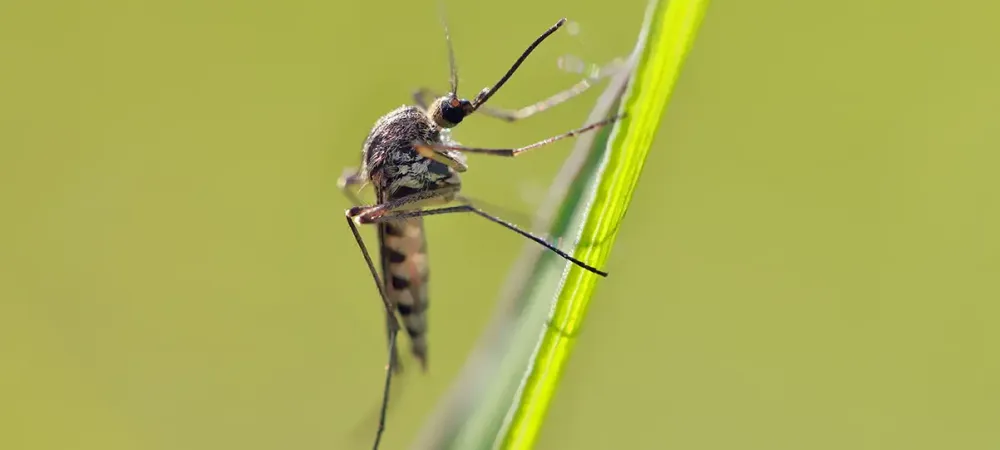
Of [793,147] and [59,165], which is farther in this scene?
[59,165]

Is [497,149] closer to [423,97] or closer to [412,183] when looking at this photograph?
[412,183]

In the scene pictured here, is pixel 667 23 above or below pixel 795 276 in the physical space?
below

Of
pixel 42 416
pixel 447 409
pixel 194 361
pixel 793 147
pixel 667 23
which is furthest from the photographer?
pixel 194 361

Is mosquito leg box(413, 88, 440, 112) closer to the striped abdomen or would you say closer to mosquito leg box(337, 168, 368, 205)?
mosquito leg box(337, 168, 368, 205)

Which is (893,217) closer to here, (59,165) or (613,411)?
(613,411)

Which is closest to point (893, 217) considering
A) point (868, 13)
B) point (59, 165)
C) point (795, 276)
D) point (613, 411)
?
point (795, 276)
